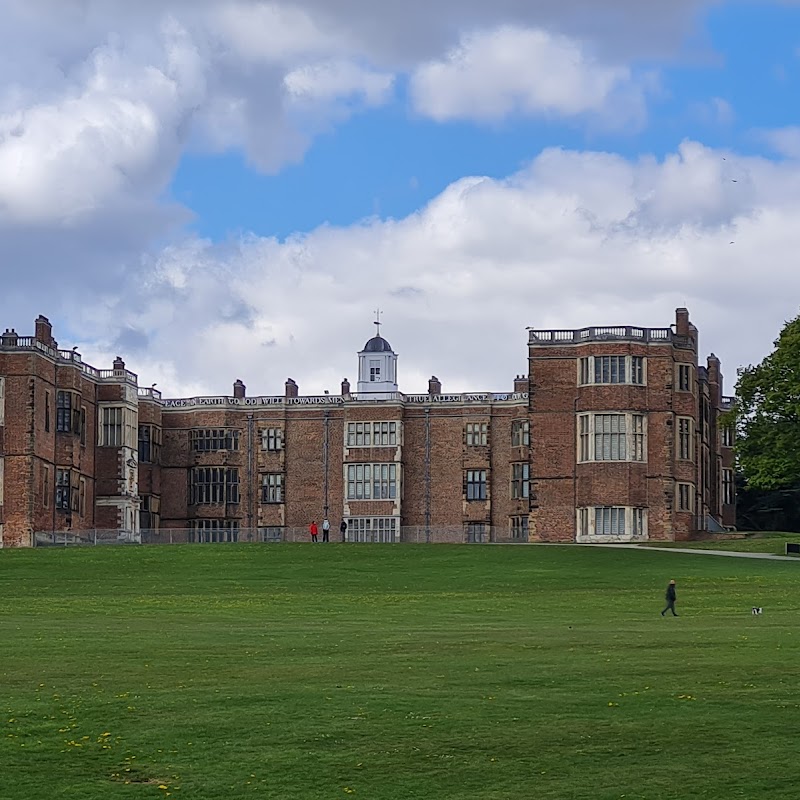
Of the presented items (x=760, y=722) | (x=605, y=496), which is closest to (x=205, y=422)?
(x=605, y=496)

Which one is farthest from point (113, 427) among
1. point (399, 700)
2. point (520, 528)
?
point (399, 700)

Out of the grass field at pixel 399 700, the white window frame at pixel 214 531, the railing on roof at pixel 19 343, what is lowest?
the grass field at pixel 399 700

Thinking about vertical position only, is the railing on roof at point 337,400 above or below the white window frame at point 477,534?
above

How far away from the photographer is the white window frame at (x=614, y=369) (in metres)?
88.6

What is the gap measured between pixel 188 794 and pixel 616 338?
67.5 meters

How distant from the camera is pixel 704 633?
4025cm

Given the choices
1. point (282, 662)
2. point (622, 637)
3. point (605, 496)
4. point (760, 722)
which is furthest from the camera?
point (605, 496)

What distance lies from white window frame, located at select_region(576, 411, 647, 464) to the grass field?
35309mm

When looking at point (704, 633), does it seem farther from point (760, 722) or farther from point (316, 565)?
point (316, 565)

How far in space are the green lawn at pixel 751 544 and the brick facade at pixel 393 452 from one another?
3966 millimetres

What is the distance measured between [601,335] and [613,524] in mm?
9716

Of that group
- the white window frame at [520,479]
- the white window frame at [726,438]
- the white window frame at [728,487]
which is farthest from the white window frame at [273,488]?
the white window frame at [726,438]

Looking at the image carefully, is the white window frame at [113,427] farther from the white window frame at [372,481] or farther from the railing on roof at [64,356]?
the white window frame at [372,481]

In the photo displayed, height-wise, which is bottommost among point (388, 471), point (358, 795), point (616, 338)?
point (358, 795)
